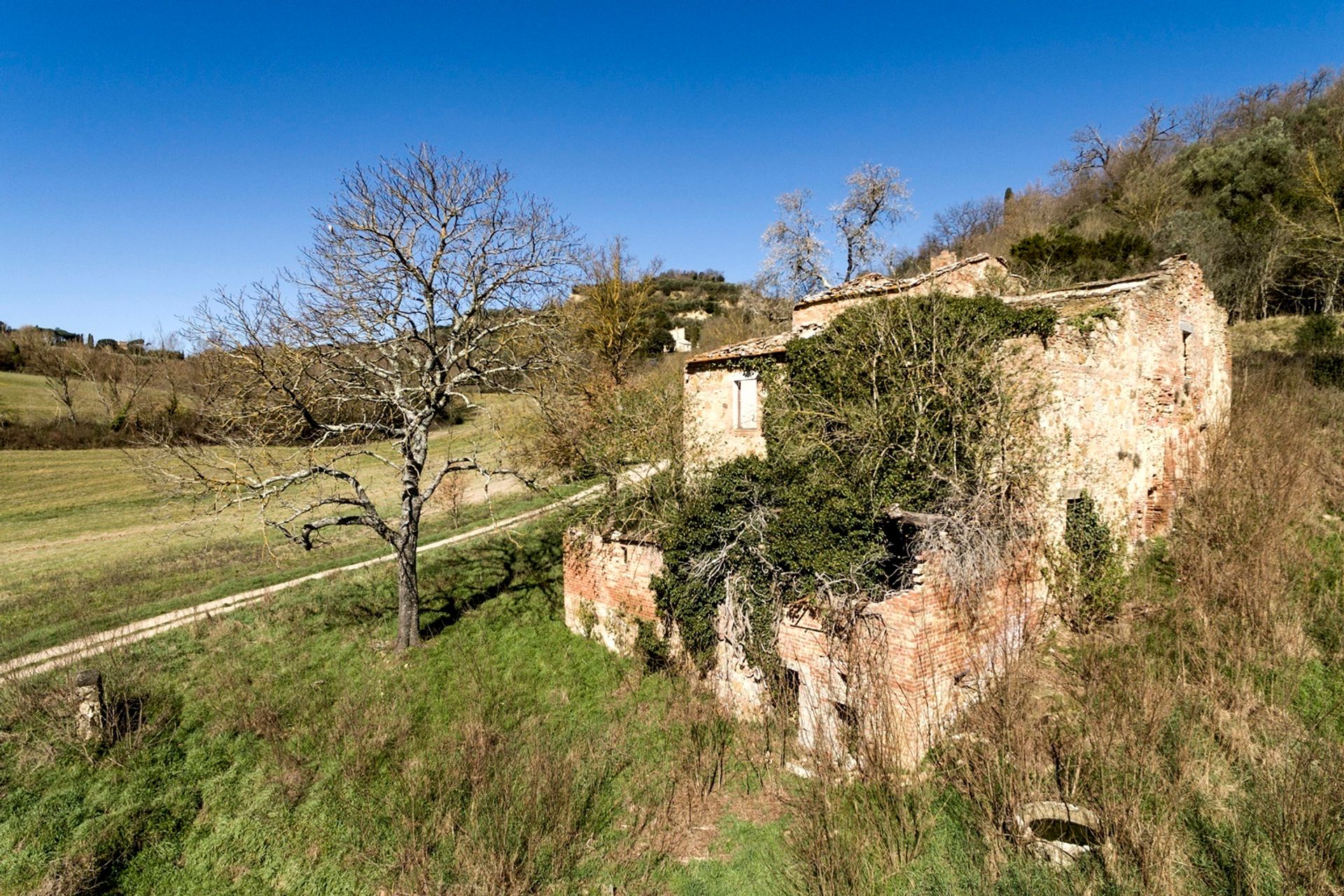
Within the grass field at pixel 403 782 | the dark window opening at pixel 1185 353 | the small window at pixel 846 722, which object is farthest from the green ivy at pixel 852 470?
the dark window opening at pixel 1185 353

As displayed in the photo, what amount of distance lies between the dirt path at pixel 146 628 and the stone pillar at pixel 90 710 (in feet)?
7.92

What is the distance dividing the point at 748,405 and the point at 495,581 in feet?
25.8

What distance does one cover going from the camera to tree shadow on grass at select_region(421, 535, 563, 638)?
13398 mm

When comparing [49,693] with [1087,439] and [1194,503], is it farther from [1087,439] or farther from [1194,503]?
[1194,503]

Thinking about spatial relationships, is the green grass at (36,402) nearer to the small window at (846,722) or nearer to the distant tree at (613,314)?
the distant tree at (613,314)

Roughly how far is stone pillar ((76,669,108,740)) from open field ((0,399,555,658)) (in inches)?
102

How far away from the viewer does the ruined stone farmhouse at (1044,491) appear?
7.88m

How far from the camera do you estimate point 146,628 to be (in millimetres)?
12898

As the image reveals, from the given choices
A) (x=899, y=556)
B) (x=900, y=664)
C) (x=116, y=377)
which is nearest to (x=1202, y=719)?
(x=900, y=664)

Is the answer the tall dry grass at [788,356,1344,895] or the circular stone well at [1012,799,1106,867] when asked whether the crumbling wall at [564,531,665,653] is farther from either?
the circular stone well at [1012,799,1106,867]

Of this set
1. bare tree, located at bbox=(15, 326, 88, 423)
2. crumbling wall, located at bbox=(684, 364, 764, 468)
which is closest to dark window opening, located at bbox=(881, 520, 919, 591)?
crumbling wall, located at bbox=(684, 364, 764, 468)

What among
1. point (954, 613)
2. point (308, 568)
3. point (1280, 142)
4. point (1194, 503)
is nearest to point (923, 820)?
point (954, 613)

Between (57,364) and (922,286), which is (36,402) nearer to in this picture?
(57,364)

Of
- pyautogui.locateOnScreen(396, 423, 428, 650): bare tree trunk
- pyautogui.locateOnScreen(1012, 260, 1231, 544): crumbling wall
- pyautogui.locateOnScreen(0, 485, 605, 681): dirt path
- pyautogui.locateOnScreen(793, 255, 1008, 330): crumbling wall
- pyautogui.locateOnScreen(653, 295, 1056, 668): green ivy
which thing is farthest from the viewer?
pyautogui.locateOnScreen(793, 255, 1008, 330): crumbling wall
